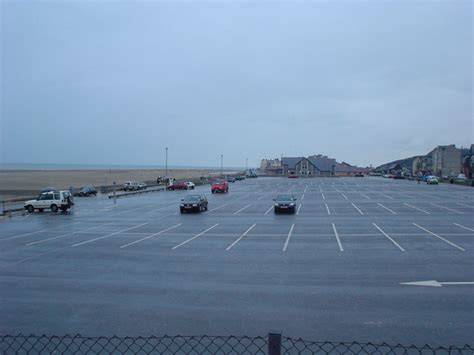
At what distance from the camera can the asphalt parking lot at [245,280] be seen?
855 centimetres

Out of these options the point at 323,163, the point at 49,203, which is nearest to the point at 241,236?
the point at 49,203

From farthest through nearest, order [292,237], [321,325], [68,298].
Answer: [292,237]
[68,298]
[321,325]

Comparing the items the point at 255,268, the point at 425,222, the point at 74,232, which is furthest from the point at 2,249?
the point at 425,222

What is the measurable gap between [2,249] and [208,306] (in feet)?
40.9

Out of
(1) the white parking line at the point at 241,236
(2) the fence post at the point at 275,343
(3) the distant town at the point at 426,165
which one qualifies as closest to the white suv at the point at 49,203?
(1) the white parking line at the point at 241,236

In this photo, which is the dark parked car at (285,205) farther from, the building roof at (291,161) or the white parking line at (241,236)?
the building roof at (291,161)

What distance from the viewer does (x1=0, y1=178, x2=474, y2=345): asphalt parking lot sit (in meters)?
8.55

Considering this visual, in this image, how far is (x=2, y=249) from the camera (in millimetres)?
17938

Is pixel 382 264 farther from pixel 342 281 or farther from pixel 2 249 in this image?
pixel 2 249

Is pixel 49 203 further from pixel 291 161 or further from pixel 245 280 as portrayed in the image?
pixel 291 161

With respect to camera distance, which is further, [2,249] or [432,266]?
[2,249]

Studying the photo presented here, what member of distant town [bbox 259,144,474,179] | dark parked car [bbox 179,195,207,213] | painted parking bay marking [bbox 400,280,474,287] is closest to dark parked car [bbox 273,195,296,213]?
dark parked car [bbox 179,195,207,213]

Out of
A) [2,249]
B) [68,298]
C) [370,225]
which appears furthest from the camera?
[370,225]

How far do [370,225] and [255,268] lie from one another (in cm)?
1289
